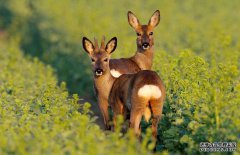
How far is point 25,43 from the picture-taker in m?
25.2

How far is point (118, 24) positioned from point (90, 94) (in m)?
6.95

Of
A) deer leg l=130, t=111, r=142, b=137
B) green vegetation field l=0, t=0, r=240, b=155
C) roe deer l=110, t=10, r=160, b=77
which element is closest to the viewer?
green vegetation field l=0, t=0, r=240, b=155

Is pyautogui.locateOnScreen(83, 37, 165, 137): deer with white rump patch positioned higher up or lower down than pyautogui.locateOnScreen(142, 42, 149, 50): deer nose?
lower down

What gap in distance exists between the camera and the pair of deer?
9.40 metres

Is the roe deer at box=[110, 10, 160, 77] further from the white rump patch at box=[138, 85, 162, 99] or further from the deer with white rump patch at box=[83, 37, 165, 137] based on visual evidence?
the white rump patch at box=[138, 85, 162, 99]

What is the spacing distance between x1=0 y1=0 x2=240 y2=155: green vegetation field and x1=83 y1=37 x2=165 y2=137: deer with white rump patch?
38 cm

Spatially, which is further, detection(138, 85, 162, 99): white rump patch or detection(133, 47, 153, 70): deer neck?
detection(133, 47, 153, 70): deer neck

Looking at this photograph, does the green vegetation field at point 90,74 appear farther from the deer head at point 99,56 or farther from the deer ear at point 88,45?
the deer ear at point 88,45

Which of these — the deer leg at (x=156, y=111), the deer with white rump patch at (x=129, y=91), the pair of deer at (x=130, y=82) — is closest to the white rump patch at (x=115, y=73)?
the pair of deer at (x=130, y=82)

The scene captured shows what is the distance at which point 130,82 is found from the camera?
9.91 m

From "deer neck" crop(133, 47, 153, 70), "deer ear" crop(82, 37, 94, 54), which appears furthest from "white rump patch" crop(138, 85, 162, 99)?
"deer neck" crop(133, 47, 153, 70)

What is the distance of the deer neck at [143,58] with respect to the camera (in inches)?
495

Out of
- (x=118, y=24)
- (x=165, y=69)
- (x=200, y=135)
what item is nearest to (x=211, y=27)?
(x=118, y=24)

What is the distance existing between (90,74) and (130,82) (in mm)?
7912
